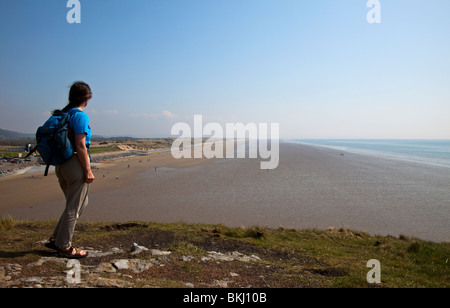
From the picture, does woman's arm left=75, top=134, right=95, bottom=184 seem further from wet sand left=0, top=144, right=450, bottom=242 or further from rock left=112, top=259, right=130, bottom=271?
wet sand left=0, top=144, right=450, bottom=242

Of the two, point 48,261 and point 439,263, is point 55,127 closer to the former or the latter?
point 48,261

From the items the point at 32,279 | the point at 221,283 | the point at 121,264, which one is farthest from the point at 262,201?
the point at 32,279

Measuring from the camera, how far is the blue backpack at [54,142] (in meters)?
4.36

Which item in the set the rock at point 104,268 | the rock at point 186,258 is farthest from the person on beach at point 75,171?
the rock at point 186,258

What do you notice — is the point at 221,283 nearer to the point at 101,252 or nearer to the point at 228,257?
the point at 228,257

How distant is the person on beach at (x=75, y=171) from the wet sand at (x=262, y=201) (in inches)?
343

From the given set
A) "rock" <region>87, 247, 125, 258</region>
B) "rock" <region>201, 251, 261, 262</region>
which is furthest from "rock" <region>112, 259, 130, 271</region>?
"rock" <region>201, 251, 261, 262</region>

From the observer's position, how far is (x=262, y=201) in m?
17.9

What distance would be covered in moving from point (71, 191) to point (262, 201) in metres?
14.6

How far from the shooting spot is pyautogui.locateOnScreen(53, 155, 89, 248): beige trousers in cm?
454

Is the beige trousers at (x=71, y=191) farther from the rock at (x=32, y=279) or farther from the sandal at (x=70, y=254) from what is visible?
the rock at (x=32, y=279)
